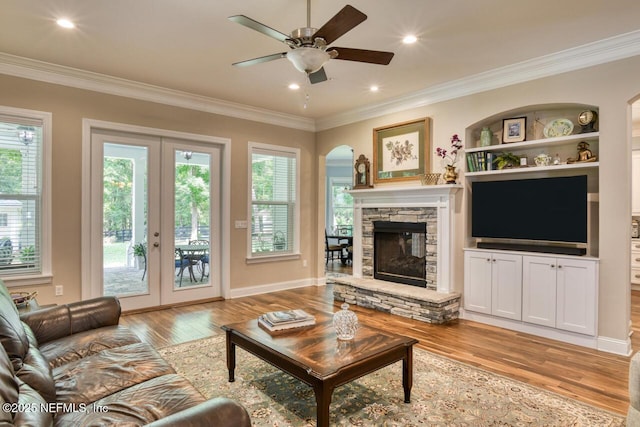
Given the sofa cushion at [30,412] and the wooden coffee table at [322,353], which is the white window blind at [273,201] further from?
the sofa cushion at [30,412]

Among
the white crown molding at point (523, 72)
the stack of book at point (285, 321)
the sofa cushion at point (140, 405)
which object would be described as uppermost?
the white crown molding at point (523, 72)

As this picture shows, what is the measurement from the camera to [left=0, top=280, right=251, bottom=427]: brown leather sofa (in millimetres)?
1287

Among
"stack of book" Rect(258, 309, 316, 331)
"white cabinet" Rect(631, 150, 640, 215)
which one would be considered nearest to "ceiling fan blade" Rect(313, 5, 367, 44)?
"stack of book" Rect(258, 309, 316, 331)

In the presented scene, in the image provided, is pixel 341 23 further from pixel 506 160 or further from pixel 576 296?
pixel 576 296

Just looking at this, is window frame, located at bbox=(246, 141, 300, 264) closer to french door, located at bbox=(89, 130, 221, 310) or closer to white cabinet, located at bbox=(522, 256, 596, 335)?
french door, located at bbox=(89, 130, 221, 310)

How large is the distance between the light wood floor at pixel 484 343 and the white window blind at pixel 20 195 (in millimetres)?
1273

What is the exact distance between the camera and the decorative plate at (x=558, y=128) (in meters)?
3.93

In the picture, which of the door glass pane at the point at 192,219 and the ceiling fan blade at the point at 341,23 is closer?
the ceiling fan blade at the point at 341,23

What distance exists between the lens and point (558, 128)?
4000 mm

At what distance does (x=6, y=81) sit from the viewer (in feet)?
12.9

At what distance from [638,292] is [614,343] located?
327 centimetres

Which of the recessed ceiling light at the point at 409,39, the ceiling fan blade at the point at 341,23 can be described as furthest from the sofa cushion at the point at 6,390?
the recessed ceiling light at the point at 409,39

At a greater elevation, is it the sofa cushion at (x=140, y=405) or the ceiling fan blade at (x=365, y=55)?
the ceiling fan blade at (x=365, y=55)

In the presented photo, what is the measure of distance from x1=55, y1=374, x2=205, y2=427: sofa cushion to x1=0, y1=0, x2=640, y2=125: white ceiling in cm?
267
